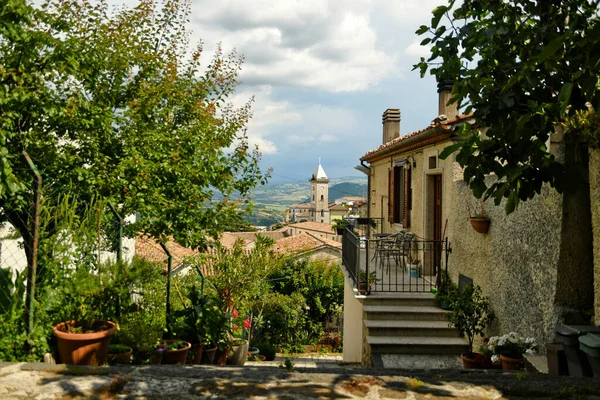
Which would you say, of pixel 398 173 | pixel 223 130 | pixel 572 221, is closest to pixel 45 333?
pixel 572 221

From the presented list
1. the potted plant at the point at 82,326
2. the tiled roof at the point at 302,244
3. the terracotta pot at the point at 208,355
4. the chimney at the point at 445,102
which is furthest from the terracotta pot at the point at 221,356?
the tiled roof at the point at 302,244

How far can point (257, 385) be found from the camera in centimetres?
298

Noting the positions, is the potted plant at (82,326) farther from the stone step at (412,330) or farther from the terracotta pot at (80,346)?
the stone step at (412,330)

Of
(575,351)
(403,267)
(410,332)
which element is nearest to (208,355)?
(410,332)

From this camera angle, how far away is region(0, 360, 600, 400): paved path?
2.78 metres

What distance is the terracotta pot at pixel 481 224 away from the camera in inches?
290

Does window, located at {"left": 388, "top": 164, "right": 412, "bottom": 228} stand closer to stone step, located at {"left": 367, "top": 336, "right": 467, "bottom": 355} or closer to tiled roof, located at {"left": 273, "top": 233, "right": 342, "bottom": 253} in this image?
stone step, located at {"left": 367, "top": 336, "right": 467, "bottom": 355}

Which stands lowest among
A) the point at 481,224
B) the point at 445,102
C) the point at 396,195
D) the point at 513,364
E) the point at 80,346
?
the point at 513,364

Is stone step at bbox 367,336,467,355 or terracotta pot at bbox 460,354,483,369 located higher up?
terracotta pot at bbox 460,354,483,369

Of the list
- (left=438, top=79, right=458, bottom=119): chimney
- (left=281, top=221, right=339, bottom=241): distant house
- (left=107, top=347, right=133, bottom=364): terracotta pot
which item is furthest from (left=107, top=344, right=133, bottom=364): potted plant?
(left=281, top=221, right=339, bottom=241): distant house

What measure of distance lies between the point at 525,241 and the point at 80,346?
516 cm

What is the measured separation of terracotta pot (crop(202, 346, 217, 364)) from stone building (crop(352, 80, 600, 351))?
12.1ft

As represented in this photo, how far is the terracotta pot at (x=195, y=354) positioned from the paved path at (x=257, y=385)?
6.88ft

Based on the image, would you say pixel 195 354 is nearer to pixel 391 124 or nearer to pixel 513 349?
pixel 513 349
